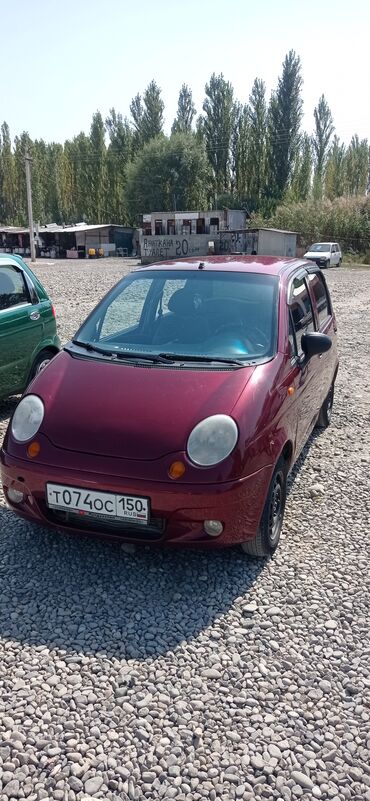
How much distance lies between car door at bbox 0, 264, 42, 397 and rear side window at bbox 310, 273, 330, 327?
9.38ft

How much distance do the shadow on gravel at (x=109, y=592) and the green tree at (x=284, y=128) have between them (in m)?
59.5

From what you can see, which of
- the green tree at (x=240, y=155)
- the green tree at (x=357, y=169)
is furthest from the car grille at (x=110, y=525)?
the green tree at (x=357, y=169)

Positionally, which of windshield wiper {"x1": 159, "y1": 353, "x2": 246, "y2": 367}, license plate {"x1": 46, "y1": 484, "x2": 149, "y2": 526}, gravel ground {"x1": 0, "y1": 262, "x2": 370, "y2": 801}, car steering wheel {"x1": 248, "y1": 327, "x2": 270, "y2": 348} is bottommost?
gravel ground {"x1": 0, "y1": 262, "x2": 370, "y2": 801}

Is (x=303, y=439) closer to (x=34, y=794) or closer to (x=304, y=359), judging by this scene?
(x=304, y=359)

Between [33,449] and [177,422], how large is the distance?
31.6 inches

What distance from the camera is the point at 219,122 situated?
60.6 meters

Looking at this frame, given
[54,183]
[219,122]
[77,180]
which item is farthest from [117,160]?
[219,122]

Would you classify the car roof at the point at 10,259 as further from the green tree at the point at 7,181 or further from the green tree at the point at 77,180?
the green tree at the point at 7,181

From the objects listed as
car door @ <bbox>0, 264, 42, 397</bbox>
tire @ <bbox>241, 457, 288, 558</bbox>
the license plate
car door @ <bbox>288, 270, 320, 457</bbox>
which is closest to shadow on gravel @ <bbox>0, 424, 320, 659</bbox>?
tire @ <bbox>241, 457, 288, 558</bbox>

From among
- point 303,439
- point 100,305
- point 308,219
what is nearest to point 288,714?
point 303,439

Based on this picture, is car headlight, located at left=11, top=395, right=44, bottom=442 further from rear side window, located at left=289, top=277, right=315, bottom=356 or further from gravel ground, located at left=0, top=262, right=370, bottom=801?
rear side window, located at left=289, top=277, right=315, bottom=356

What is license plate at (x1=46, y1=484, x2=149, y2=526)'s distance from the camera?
9.62 ft

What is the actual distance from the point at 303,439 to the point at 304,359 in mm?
634

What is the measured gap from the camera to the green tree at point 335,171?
6231 cm
